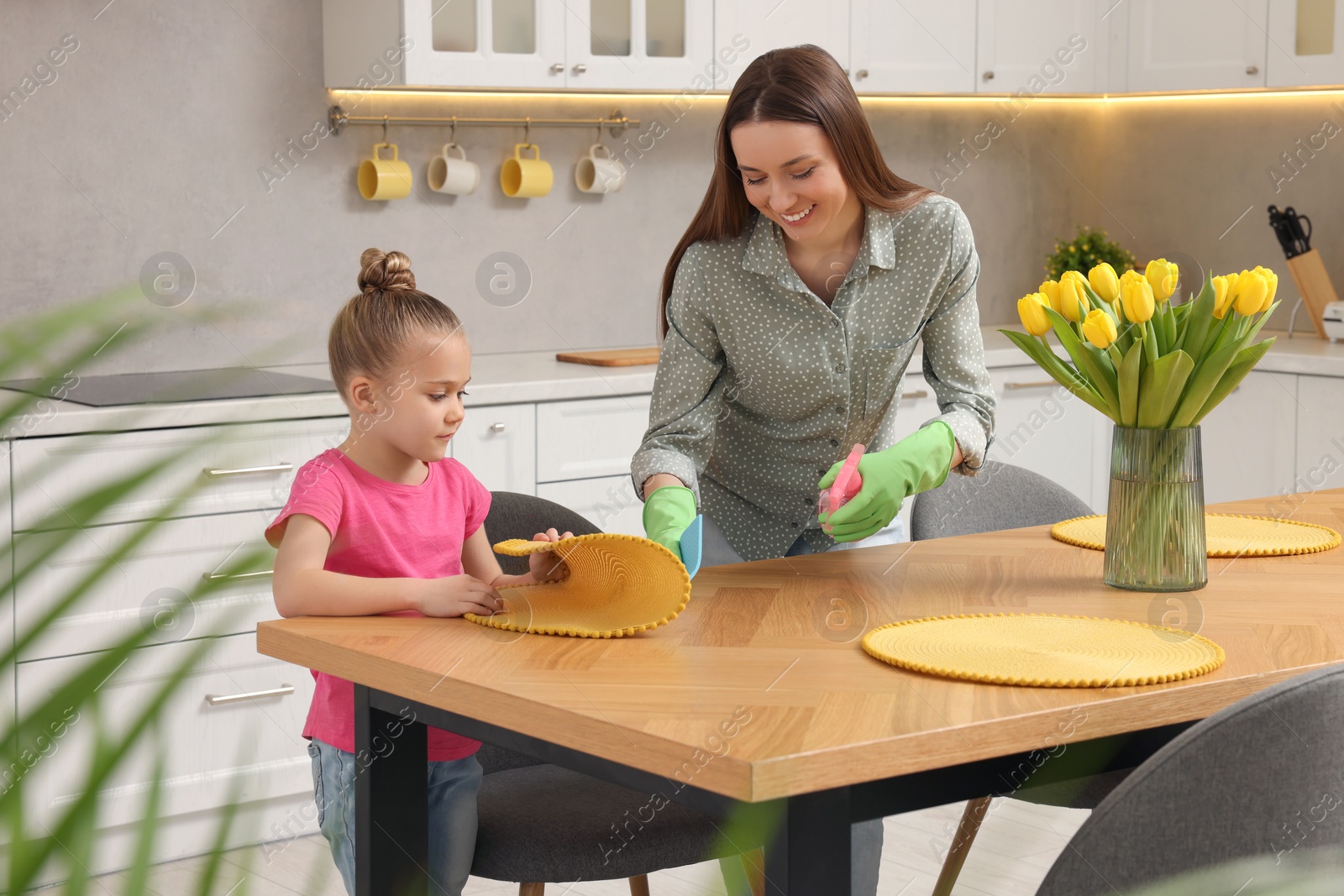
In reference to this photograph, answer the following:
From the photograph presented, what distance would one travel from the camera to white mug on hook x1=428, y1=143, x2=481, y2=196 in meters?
3.28

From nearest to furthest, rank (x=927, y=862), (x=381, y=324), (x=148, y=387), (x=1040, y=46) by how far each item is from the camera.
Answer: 1. (x=381, y=324)
2. (x=927, y=862)
3. (x=148, y=387)
4. (x=1040, y=46)

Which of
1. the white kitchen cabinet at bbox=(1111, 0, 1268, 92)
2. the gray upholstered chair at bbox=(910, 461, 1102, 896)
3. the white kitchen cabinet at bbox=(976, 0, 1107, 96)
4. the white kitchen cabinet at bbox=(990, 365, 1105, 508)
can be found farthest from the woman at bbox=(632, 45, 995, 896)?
the white kitchen cabinet at bbox=(1111, 0, 1268, 92)

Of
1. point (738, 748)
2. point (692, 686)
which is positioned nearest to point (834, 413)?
point (692, 686)

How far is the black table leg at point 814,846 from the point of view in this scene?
1026mm

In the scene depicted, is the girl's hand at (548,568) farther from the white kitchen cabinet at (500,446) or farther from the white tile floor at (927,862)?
the white kitchen cabinet at (500,446)

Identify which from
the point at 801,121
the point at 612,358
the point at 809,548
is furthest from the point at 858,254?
the point at 612,358

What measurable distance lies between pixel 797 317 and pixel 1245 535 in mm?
605

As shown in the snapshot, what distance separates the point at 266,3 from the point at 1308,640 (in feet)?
8.34

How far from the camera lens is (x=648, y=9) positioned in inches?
128

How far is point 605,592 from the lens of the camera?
4.50ft

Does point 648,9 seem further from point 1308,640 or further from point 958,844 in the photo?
point 1308,640

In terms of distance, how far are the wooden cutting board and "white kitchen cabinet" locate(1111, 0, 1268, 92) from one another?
5.31 feet

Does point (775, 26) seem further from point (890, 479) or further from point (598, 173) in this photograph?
point (890, 479)

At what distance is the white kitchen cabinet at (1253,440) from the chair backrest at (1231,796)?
100 inches
